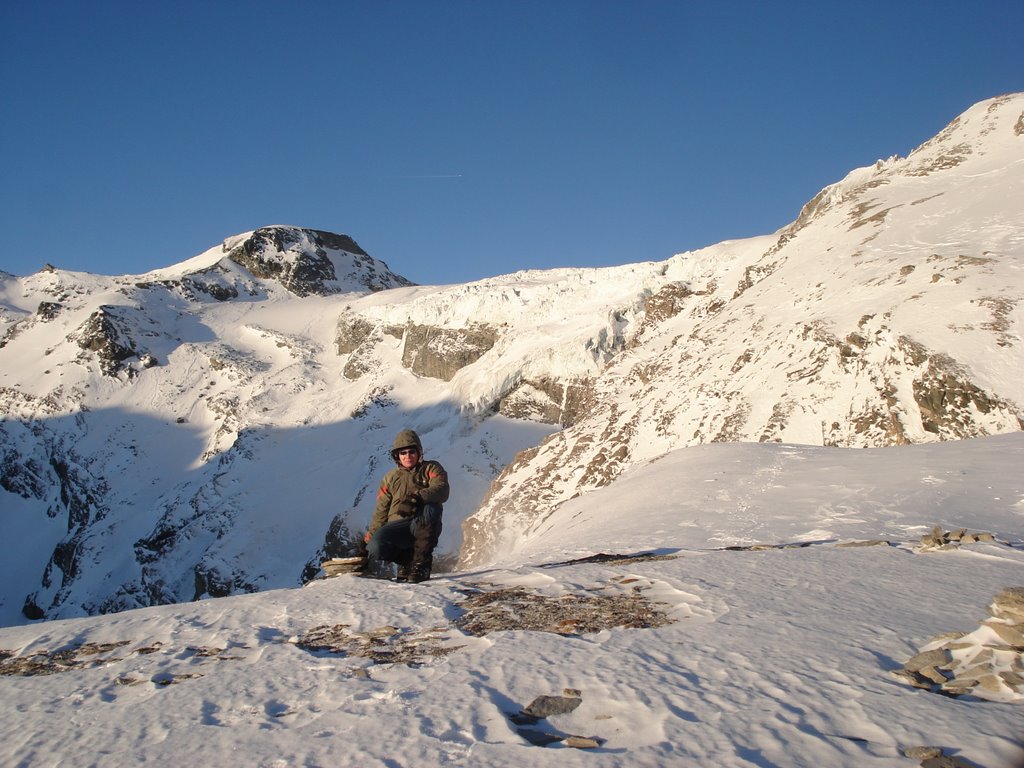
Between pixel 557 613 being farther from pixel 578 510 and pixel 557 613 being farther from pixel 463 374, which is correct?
pixel 463 374

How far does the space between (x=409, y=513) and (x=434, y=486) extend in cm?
47

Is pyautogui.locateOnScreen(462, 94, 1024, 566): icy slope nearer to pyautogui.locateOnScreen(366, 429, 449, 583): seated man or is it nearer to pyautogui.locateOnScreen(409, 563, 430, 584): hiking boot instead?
pyautogui.locateOnScreen(366, 429, 449, 583): seated man

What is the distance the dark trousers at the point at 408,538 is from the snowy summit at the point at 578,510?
2.44 feet

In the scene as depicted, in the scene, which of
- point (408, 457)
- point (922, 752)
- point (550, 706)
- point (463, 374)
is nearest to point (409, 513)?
point (408, 457)

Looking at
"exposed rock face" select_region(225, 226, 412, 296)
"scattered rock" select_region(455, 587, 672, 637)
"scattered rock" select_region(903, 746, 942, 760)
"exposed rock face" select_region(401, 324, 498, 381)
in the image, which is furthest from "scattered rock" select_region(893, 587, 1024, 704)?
"exposed rock face" select_region(225, 226, 412, 296)

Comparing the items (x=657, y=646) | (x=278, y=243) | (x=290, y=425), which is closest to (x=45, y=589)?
(x=290, y=425)

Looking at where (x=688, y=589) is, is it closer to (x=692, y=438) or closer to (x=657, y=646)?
(x=657, y=646)

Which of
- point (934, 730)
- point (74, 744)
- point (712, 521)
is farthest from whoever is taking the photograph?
point (712, 521)

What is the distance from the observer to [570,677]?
3.73 meters

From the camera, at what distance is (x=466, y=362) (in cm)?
4578

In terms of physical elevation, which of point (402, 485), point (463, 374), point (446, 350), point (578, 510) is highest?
point (446, 350)

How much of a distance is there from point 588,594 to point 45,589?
5101 cm

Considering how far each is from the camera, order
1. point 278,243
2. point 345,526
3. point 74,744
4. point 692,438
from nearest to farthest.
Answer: point 74,744
point 692,438
point 345,526
point 278,243

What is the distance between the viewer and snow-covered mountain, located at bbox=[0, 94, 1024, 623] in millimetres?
18781
